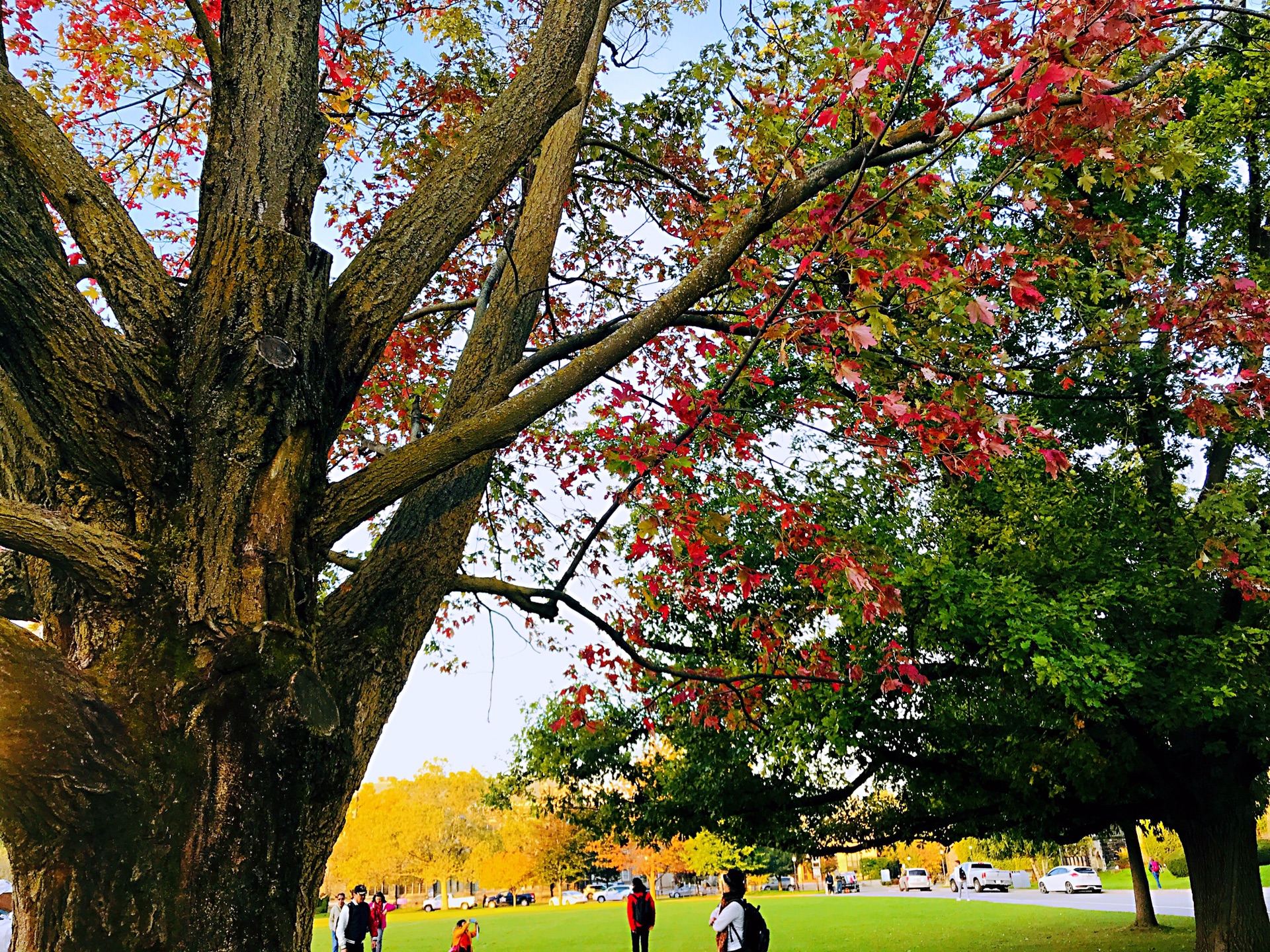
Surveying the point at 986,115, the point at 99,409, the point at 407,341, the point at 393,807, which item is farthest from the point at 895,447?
the point at 393,807

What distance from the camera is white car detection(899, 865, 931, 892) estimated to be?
6462 centimetres

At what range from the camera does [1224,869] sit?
11.9 metres

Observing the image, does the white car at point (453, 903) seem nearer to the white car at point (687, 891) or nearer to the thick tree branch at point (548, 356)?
the white car at point (687, 891)

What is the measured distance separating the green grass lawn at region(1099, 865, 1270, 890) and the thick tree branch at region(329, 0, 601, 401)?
113 ft

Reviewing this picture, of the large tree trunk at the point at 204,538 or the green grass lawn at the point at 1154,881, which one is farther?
the green grass lawn at the point at 1154,881

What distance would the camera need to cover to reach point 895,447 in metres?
4.84

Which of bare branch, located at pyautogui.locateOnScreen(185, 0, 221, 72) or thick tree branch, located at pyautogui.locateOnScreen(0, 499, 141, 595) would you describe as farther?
bare branch, located at pyautogui.locateOnScreen(185, 0, 221, 72)

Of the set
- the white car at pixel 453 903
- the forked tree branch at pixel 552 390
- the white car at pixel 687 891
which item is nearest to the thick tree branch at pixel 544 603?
the forked tree branch at pixel 552 390

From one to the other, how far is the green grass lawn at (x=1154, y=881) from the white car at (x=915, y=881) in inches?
494

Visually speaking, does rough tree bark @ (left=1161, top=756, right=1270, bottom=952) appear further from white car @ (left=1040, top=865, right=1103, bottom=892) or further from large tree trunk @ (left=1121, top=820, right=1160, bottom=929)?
white car @ (left=1040, top=865, right=1103, bottom=892)

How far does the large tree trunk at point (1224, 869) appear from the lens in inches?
448

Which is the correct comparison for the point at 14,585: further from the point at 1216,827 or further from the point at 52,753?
the point at 1216,827

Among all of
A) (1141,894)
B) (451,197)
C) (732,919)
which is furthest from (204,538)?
(1141,894)

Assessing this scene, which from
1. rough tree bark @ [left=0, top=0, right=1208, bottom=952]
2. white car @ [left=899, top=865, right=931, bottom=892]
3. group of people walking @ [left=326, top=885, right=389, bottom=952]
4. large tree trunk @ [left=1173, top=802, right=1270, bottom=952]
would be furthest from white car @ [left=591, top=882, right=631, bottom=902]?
rough tree bark @ [left=0, top=0, right=1208, bottom=952]
